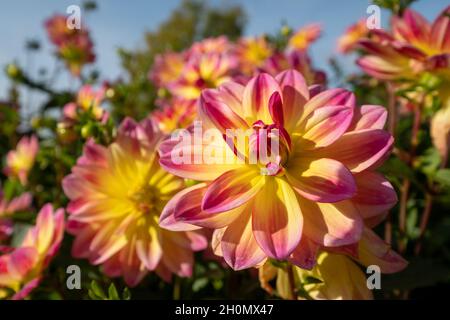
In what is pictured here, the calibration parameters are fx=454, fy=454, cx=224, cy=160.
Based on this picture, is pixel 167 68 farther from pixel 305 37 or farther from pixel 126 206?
pixel 126 206

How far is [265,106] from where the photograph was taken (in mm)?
666

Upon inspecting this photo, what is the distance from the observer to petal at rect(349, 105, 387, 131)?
0.64 meters

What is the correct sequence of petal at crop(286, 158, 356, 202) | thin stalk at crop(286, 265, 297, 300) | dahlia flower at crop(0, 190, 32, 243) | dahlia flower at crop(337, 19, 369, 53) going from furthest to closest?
dahlia flower at crop(337, 19, 369, 53), dahlia flower at crop(0, 190, 32, 243), thin stalk at crop(286, 265, 297, 300), petal at crop(286, 158, 356, 202)

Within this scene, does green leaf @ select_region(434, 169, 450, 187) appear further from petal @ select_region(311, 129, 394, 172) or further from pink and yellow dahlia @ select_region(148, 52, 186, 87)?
pink and yellow dahlia @ select_region(148, 52, 186, 87)

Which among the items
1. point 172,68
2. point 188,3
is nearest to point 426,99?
point 172,68

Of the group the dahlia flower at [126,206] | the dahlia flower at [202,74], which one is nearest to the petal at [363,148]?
the dahlia flower at [126,206]

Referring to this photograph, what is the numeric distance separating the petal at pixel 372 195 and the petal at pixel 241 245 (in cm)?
15

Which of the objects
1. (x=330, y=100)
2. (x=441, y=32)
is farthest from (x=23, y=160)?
(x=441, y=32)

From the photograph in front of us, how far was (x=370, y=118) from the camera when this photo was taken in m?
0.64

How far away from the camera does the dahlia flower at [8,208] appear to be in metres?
1.18

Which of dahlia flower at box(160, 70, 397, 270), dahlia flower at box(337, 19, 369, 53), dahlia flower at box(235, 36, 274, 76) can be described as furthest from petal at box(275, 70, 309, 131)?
dahlia flower at box(337, 19, 369, 53)

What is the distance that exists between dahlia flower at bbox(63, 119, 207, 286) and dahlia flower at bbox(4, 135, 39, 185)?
0.54 meters

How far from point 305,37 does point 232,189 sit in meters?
1.40
